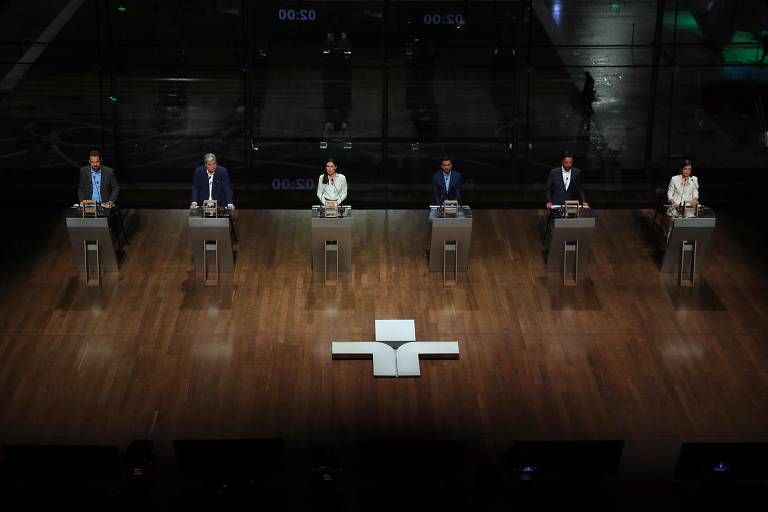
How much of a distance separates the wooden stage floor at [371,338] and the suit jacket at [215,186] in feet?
2.28

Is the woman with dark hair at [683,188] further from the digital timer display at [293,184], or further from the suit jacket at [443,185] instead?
the digital timer display at [293,184]

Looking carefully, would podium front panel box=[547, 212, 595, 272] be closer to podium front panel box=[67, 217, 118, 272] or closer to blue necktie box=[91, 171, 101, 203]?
podium front panel box=[67, 217, 118, 272]

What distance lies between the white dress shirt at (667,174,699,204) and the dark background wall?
5.21 feet

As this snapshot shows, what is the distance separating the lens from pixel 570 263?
1109cm

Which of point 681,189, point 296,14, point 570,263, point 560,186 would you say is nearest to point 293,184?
point 296,14

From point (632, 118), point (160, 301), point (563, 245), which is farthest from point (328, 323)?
point (632, 118)

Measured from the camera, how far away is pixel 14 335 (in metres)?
9.97

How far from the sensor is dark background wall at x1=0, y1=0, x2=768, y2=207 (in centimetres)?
1245

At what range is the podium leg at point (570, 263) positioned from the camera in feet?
36.0

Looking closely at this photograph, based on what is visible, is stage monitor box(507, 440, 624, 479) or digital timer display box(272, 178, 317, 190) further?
digital timer display box(272, 178, 317, 190)

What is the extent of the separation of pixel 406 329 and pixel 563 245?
76.7 inches

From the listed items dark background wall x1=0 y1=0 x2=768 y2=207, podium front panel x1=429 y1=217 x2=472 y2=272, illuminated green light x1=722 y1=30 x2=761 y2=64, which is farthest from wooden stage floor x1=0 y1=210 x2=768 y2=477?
illuminated green light x1=722 y1=30 x2=761 y2=64

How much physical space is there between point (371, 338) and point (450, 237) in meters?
1.46

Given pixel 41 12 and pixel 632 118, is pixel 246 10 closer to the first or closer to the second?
pixel 41 12
